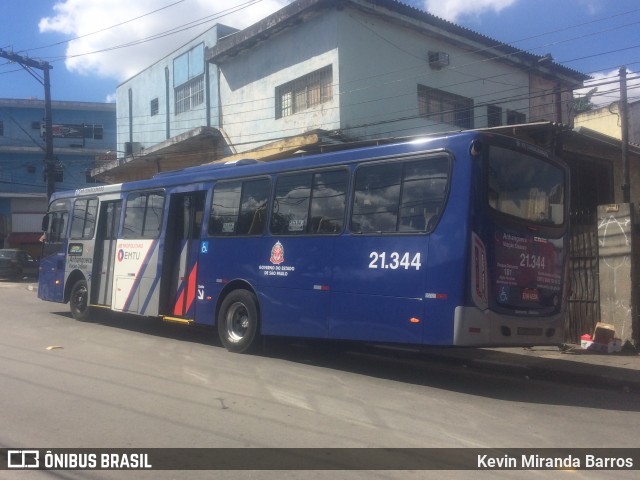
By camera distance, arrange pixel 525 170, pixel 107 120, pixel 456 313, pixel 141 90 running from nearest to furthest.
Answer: pixel 456 313, pixel 525 170, pixel 141 90, pixel 107 120

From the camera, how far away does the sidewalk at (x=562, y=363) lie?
8.48 meters

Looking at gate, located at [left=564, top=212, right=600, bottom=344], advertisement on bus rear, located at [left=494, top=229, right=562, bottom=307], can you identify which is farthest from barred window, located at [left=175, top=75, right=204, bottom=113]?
advertisement on bus rear, located at [left=494, top=229, right=562, bottom=307]

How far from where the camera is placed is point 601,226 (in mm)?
11016

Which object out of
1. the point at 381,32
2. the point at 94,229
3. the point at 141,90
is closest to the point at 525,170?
the point at 94,229

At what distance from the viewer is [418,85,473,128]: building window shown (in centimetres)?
1931

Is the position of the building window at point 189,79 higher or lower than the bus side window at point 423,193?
higher

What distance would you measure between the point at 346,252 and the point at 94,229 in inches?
297

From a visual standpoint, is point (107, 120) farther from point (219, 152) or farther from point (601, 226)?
point (601, 226)

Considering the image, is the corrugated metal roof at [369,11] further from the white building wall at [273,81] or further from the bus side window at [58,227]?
the bus side window at [58,227]

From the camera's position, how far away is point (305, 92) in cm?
1848

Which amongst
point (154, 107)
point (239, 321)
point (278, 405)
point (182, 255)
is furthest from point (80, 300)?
point (154, 107)

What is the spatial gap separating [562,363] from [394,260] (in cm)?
359

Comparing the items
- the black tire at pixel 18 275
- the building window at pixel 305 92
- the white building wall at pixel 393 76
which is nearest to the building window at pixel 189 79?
the building window at pixel 305 92

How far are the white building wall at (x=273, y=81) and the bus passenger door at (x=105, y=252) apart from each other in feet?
22.0
